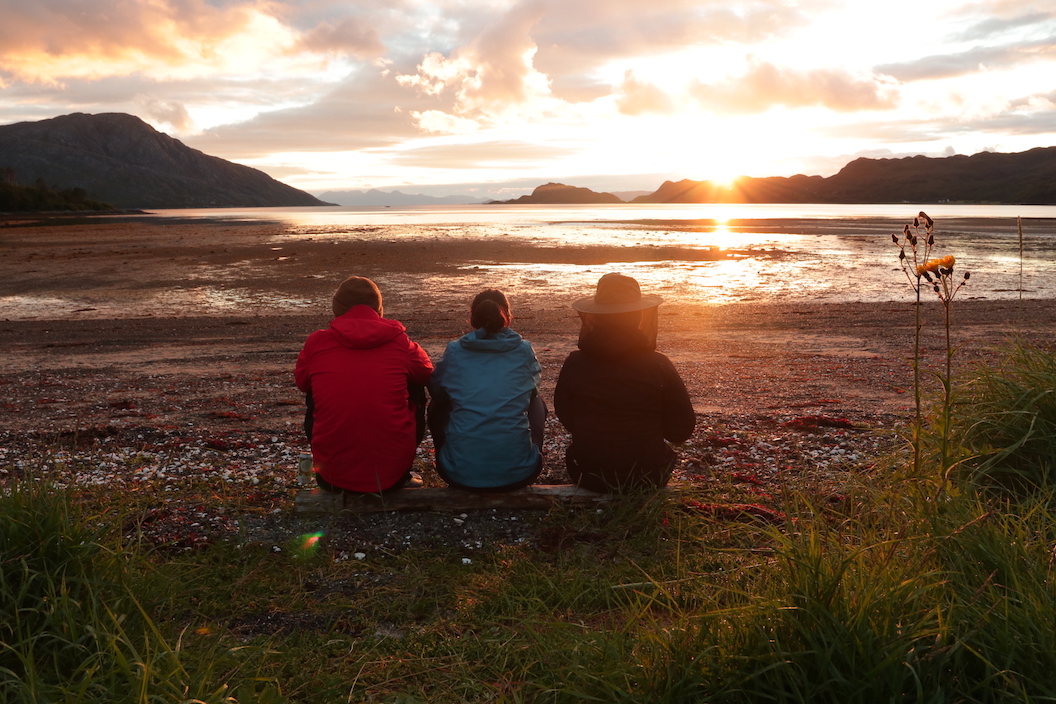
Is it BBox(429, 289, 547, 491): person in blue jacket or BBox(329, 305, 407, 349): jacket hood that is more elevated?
BBox(329, 305, 407, 349): jacket hood

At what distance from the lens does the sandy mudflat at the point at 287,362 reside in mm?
5918

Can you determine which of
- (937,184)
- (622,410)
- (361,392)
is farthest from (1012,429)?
(937,184)

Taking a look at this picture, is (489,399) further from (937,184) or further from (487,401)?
(937,184)

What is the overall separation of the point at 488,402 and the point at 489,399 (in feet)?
0.07

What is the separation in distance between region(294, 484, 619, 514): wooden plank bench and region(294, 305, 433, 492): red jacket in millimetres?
98

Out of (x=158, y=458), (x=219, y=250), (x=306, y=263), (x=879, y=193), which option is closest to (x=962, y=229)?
(x=306, y=263)

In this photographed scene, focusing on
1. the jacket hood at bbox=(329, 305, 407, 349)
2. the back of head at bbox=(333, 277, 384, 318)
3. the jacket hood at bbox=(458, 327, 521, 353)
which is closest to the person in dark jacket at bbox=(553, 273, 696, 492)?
the jacket hood at bbox=(458, 327, 521, 353)

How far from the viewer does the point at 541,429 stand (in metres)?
4.63

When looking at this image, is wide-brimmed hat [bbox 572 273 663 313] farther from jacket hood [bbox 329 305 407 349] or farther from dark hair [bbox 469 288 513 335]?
jacket hood [bbox 329 305 407 349]

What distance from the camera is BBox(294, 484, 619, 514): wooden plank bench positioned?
4.44m

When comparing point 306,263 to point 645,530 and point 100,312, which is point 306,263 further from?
point 645,530

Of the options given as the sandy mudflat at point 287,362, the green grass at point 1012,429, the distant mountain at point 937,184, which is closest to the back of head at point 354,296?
the sandy mudflat at point 287,362

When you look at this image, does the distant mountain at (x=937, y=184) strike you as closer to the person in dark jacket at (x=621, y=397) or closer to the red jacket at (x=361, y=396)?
the person in dark jacket at (x=621, y=397)

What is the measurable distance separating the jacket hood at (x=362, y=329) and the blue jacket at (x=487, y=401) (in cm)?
42
